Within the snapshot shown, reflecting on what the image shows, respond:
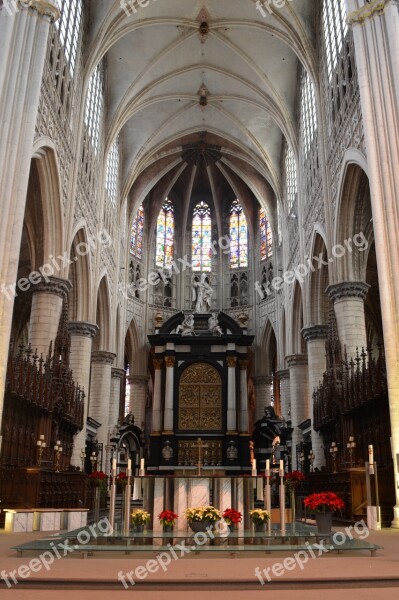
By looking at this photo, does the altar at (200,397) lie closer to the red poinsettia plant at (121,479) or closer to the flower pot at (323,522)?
the red poinsettia plant at (121,479)

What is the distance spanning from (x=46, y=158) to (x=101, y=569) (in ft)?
54.1

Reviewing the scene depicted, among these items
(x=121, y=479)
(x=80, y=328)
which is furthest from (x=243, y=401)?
(x=121, y=479)

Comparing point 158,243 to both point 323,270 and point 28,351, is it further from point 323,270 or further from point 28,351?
point 28,351

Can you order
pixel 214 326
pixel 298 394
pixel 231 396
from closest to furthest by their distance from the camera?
pixel 298 394, pixel 231 396, pixel 214 326

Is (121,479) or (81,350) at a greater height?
(81,350)

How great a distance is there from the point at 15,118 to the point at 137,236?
24906mm

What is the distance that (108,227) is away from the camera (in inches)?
1288

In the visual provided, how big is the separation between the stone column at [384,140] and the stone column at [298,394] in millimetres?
16272

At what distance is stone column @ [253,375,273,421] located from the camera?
126ft

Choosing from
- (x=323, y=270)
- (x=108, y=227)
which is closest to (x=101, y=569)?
(x=323, y=270)

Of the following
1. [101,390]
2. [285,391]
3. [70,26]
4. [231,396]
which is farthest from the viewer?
[285,391]

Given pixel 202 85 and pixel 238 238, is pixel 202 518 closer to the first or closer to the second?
pixel 202 85

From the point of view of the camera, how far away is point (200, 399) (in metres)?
32.3

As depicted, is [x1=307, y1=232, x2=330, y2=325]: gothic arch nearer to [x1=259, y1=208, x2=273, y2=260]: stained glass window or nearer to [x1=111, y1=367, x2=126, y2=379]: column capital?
[x1=259, y1=208, x2=273, y2=260]: stained glass window
